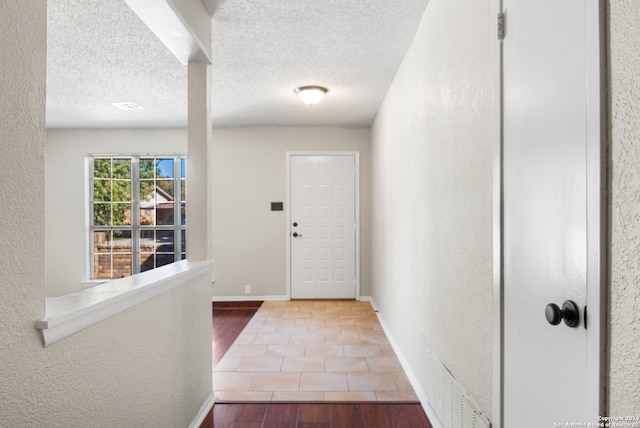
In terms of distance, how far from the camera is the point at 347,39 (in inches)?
107

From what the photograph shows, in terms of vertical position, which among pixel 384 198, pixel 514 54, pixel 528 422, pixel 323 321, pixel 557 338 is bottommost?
pixel 323 321

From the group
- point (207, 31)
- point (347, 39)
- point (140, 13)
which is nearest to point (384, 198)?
point (347, 39)

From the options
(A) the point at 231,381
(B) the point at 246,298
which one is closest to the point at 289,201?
(B) the point at 246,298

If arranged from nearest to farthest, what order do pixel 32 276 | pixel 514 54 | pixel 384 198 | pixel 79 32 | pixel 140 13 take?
pixel 32 276
pixel 514 54
pixel 140 13
pixel 79 32
pixel 384 198

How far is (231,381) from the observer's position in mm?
2727

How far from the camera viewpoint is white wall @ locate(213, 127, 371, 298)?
5.36 metres

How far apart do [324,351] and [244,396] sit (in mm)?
974

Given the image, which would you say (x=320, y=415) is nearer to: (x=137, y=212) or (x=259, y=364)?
(x=259, y=364)

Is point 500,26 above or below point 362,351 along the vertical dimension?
above

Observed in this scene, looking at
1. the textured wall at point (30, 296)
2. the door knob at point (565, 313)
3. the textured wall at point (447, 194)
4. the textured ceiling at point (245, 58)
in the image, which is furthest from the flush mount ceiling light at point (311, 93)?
the door knob at point (565, 313)

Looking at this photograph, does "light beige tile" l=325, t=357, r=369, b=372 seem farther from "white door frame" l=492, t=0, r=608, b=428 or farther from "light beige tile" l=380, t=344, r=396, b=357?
"white door frame" l=492, t=0, r=608, b=428

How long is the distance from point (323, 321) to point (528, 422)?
3.27m

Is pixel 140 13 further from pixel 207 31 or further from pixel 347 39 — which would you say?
pixel 347 39

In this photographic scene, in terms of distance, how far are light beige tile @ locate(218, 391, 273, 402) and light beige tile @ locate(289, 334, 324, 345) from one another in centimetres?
101
